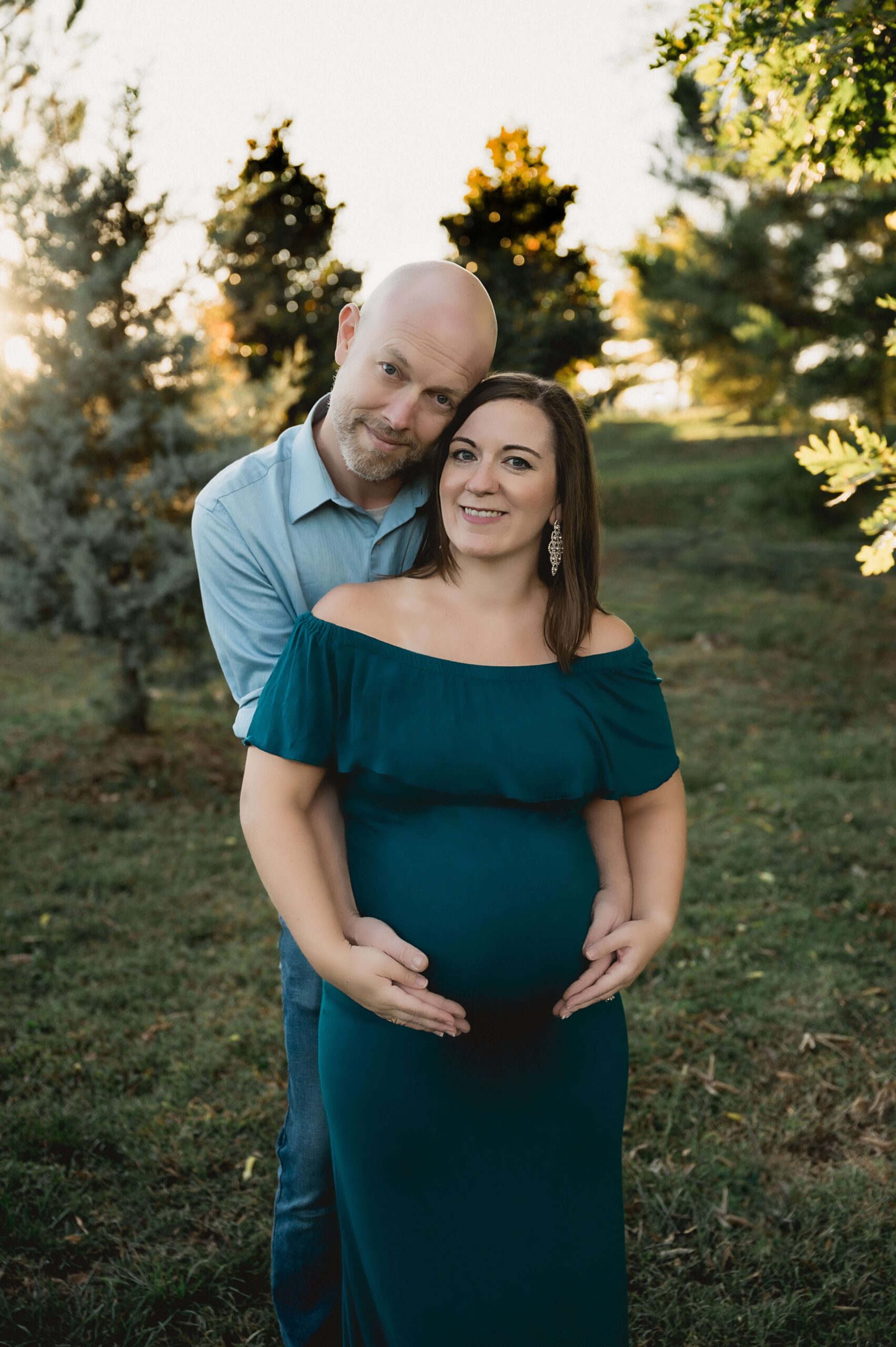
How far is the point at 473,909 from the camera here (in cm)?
184

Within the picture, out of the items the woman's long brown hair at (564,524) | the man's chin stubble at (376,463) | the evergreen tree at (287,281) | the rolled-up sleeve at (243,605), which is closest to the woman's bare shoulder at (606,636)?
the woman's long brown hair at (564,524)

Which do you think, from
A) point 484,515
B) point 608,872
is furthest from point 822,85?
point 608,872

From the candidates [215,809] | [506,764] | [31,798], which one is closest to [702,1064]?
[506,764]

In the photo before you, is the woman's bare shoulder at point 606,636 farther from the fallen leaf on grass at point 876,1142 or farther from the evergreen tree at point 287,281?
the evergreen tree at point 287,281

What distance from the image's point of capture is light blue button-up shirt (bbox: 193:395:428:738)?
2229 millimetres

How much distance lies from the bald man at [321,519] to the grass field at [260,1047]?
526 millimetres

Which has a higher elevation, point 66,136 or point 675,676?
point 66,136

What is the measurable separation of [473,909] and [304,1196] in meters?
1.06

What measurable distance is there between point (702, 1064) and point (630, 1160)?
2.11ft

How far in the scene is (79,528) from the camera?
646cm

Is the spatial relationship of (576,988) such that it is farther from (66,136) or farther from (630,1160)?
(66,136)

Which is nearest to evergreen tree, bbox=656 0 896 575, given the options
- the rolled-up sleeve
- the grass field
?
the rolled-up sleeve

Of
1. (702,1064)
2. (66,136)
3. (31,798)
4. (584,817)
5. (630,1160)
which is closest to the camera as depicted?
(584,817)

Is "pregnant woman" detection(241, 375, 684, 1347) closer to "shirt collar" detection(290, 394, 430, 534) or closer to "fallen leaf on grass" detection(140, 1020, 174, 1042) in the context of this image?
"shirt collar" detection(290, 394, 430, 534)
